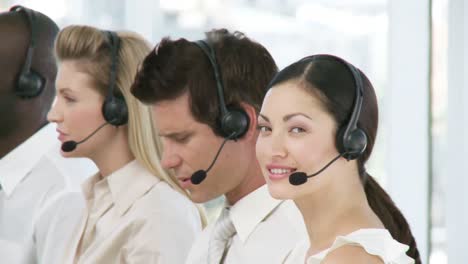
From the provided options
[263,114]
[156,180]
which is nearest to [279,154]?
[263,114]

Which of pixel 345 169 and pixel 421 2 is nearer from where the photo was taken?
pixel 345 169

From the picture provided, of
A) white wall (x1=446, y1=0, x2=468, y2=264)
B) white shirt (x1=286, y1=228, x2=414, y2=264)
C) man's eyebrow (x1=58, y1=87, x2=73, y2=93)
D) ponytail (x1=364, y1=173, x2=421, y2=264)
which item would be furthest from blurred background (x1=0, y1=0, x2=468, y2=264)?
white shirt (x1=286, y1=228, x2=414, y2=264)

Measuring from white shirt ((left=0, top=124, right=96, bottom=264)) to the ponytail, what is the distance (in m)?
1.04

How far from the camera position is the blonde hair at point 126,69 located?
265 cm

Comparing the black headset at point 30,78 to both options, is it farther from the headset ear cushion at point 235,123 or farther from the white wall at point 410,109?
the white wall at point 410,109

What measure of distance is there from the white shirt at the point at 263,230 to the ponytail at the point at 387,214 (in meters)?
0.21

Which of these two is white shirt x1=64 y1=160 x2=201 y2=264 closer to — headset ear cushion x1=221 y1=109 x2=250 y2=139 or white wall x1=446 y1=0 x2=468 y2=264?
headset ear cushion x1=221 y1=109 x2=250 y2=139

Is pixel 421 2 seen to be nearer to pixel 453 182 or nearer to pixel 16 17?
pixel 453 182

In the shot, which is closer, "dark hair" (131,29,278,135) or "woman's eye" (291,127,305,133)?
"woman's eye" (291,127,305,133)

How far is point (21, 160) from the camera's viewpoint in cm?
303

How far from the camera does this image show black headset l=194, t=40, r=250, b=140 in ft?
7.51

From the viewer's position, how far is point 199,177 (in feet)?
7.50

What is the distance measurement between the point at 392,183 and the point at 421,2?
67 centimetres

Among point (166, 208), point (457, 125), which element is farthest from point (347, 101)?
point (457, 125)
